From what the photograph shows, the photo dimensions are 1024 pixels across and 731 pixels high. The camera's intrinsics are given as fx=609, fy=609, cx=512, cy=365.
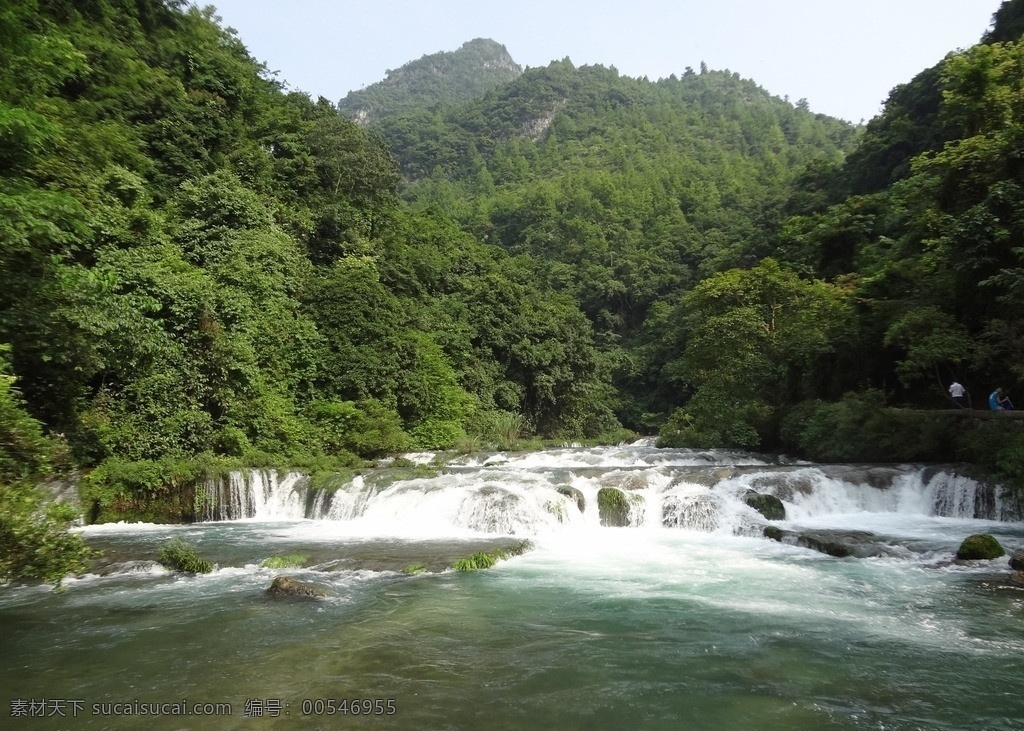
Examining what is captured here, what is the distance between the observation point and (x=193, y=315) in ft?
50.9

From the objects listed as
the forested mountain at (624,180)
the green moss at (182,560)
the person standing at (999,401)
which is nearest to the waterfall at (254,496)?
the green moss at (182,560)

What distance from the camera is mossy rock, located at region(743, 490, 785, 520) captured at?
500 inches

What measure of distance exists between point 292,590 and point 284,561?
1933 mm

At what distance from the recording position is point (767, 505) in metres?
12.8

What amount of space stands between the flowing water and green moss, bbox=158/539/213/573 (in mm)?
228

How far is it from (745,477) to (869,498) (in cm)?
274

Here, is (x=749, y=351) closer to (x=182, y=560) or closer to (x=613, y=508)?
(x=613, y=508)

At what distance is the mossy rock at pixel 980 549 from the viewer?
9.31 m

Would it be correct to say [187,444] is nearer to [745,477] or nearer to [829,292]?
[745,477]

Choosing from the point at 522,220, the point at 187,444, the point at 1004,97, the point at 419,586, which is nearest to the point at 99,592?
the point at 419,586

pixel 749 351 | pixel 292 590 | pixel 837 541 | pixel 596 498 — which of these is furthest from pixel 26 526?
Answer: pixel 749 351

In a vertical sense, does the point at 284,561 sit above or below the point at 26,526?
below

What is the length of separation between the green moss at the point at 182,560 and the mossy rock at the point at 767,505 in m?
10.3

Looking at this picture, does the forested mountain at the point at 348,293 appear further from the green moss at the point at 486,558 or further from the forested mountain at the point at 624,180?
the green moss at the point at 486,558
